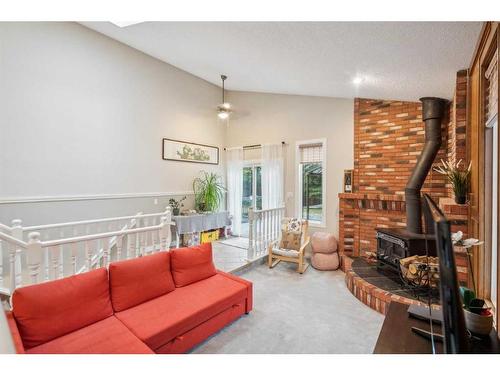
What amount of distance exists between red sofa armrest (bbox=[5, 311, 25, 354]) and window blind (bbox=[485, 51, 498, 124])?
→ 3.59m

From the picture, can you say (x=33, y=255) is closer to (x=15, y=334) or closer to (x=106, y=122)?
(x=15, y=334)

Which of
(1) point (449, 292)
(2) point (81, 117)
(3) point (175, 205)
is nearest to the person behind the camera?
(1) point (449, 292)

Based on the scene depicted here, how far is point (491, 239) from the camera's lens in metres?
2.26

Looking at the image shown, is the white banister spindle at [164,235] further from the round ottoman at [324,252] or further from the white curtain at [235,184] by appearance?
the white curtain at [235,184]

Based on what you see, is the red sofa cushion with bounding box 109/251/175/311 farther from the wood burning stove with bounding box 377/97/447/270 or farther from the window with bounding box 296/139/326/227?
the window with bounding box 296/139/326/227

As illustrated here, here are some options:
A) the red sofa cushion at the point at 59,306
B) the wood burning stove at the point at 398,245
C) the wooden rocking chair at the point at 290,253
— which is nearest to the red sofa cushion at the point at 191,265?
the red sofa cushion at the point at 59,306

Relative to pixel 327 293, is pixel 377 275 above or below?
above

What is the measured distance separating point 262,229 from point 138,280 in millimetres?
2629

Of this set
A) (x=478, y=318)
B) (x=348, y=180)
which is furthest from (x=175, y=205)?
(x=478, y=318)

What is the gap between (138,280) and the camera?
2.18m

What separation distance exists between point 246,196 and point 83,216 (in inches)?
130

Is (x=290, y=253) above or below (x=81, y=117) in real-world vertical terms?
below
